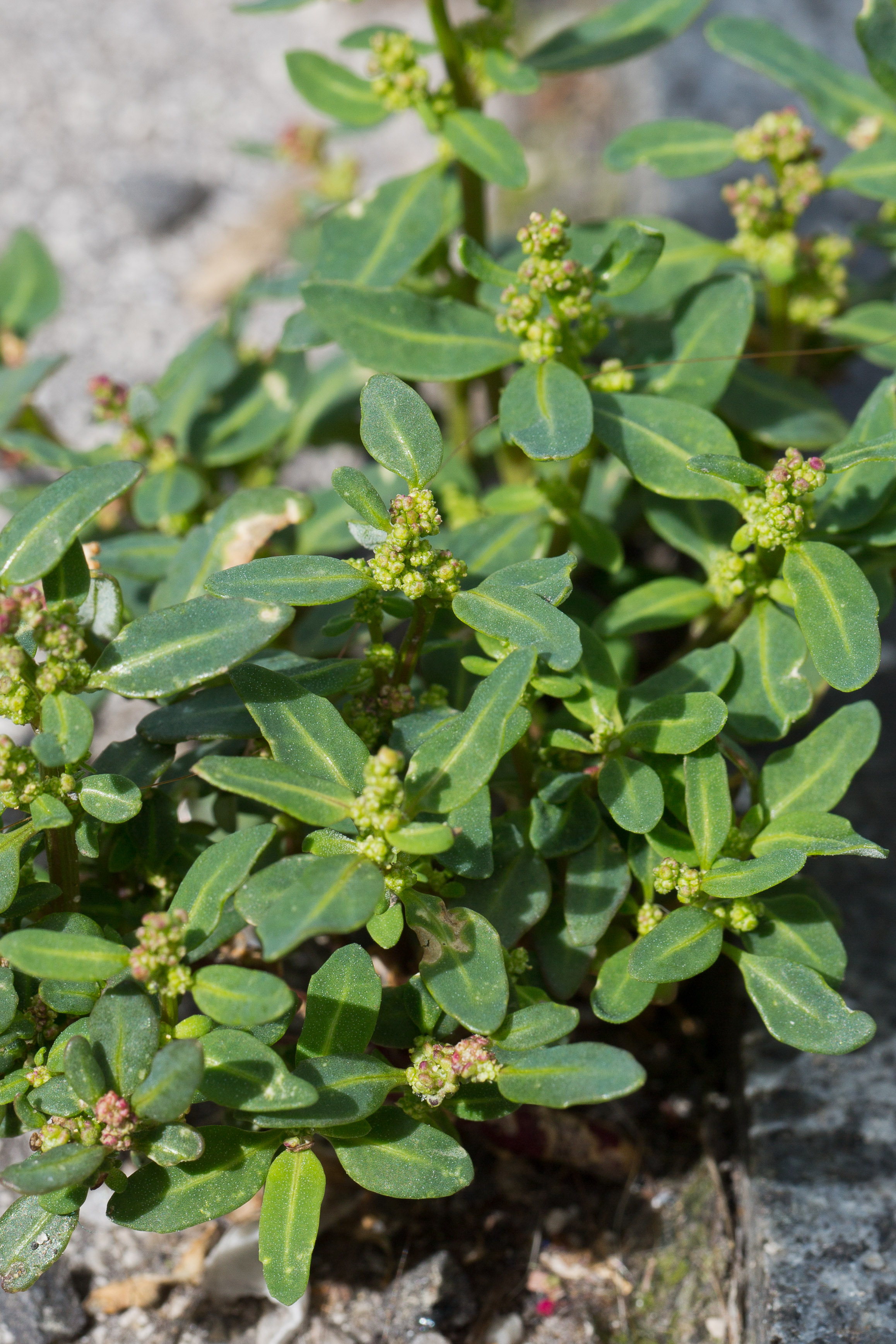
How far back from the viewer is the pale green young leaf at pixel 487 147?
5.70 feet

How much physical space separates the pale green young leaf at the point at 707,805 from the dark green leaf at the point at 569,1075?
0.92 ft

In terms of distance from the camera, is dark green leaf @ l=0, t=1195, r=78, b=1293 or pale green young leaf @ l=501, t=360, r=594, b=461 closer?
dark green leaf @ l=0, t=1195, r=78, b=1293

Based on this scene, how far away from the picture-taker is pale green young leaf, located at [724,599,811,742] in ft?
4.85

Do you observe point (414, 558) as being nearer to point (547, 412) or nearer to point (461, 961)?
point (547, 412)

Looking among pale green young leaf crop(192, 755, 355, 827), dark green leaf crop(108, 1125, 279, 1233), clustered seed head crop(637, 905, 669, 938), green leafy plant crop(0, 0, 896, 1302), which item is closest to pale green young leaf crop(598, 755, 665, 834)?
green leafy plant crop(0, 0, 896, 1302)

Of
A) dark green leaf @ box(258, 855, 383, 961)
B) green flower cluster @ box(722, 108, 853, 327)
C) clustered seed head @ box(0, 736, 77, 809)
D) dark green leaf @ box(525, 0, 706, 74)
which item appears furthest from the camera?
dark green leaf @ box(525, 0, 706, 74)

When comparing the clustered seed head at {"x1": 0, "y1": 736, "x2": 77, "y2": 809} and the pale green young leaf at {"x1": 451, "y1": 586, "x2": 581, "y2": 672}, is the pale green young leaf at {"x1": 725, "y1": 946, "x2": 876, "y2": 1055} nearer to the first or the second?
the pale green young leaf at {"x1": 451, "y1": 586, "x2": 581, "y2": 672}

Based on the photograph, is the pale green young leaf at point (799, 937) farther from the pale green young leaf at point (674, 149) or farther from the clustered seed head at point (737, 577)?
the pale green young leaf at point (674, 149)

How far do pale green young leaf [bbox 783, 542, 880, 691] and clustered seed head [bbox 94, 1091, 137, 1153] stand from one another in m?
0.87

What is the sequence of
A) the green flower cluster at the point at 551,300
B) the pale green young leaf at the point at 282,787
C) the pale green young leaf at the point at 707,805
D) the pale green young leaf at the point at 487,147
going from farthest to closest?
the pale green young leaf at the point at 487,147 → the green flower cluster at the point at 551,300 → the pale green young leaf at the point at 707,805 → the pale green young leaf at the point at 282,787

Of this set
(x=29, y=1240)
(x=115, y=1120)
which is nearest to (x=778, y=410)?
(x=115, y=1120)

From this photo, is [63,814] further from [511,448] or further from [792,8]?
[792,8]

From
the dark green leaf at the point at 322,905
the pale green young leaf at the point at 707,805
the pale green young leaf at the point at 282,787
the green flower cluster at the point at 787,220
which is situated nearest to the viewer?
the dark green leaf at the point at 322,905

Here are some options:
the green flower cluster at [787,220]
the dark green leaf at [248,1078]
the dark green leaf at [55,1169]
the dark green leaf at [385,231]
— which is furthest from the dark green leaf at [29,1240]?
the green flower cluster at [787,220]
